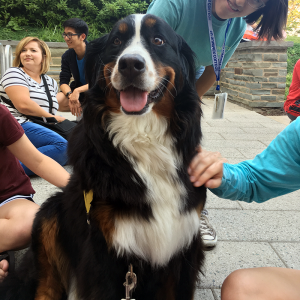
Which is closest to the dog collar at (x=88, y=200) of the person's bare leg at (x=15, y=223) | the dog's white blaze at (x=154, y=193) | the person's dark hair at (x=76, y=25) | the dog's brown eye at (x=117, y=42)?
the dog's white blaze at (x=154, y=193)

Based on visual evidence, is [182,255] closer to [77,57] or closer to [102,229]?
[102,229]

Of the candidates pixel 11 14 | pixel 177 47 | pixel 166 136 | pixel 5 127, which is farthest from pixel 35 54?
pixel 11 14

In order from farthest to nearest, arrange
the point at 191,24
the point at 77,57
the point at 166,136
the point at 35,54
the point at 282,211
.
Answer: the point at 77,57 < the point at 35,54 < the point at 282,211 < the point at 191,24 < the point at 166,136

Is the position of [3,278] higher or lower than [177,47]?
lower

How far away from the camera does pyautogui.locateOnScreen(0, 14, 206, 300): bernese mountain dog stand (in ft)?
4.01

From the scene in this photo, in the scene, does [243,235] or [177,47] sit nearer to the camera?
[177,47]

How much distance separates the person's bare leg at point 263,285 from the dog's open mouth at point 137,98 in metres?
0.82

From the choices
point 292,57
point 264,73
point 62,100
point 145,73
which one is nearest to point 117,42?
point 145,73

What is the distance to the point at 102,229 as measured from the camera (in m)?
1.21

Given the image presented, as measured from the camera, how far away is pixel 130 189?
123 centimetres

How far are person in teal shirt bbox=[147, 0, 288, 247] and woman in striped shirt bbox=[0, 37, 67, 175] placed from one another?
1802 mm

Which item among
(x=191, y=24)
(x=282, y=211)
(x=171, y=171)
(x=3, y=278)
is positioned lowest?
(x=282, y=211)

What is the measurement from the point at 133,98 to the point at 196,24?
1111 millimetres

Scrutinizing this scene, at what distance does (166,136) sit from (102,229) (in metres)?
0.51
